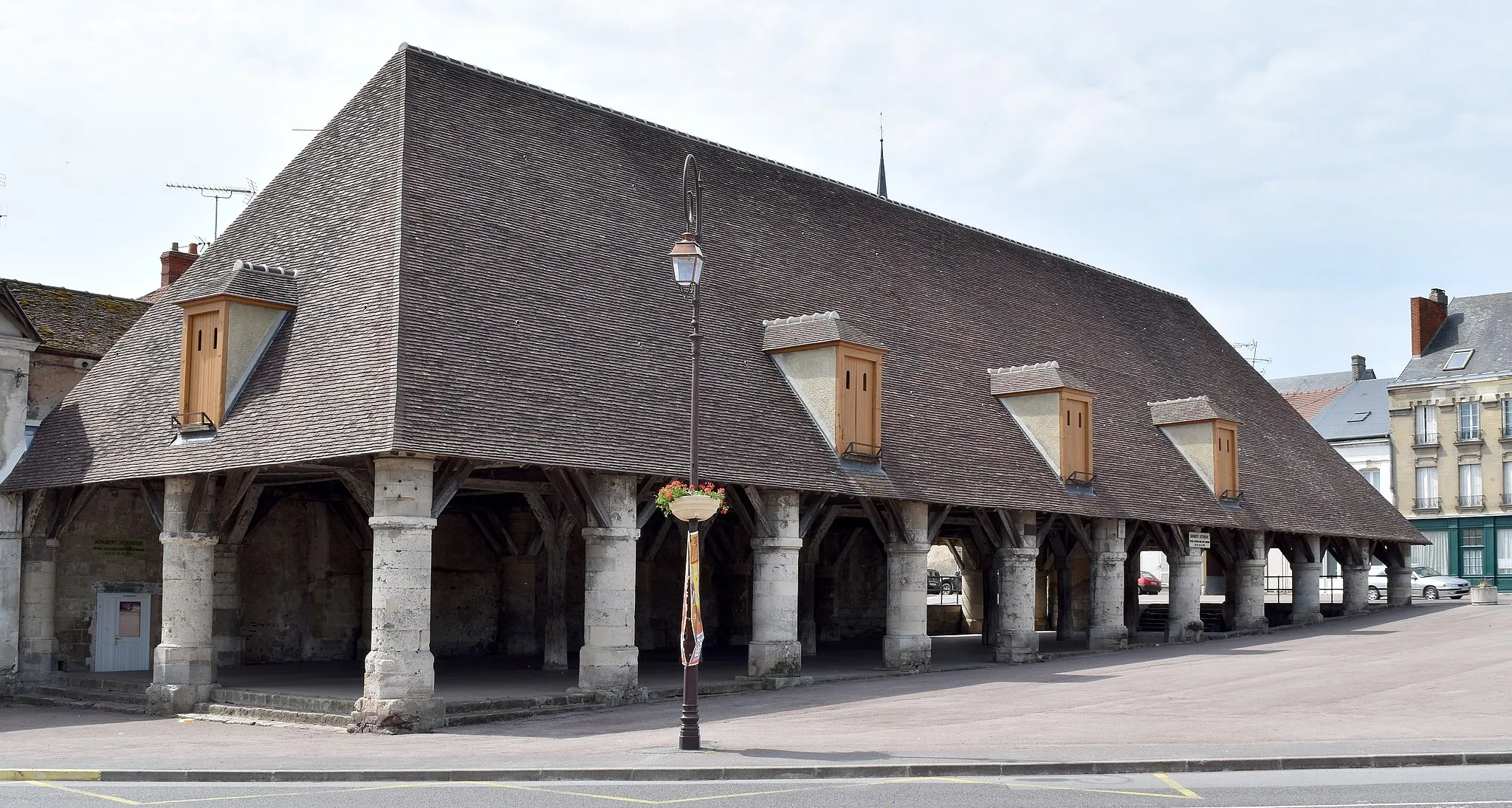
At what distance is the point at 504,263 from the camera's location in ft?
67.0

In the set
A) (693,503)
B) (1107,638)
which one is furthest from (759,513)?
(1107,638)

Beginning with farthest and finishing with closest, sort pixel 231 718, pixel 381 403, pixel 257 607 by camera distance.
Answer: pixel 257 607
pixel 231 718
pixel 381 403

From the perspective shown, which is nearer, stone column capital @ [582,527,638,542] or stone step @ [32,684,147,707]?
stone column capital @ [582,527,638,542]

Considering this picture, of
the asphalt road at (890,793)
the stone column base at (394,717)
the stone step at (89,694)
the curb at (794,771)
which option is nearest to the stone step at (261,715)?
the stone column base at (394,717)

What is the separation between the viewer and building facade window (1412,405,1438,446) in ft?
167

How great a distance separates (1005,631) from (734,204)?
29.7 ft

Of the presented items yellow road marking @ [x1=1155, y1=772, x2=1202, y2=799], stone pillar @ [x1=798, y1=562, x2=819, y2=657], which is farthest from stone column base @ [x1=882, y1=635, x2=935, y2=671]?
yellow road marking @ [x1=1155, y1=772, x2=1202, y2=799]

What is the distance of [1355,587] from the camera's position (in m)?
39.1

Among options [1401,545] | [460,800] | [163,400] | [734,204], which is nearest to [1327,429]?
[1401,545]

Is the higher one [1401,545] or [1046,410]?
[1046,410]

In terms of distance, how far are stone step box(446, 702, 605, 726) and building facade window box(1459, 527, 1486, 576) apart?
41321mm

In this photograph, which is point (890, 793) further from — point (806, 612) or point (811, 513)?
point (806, 612)

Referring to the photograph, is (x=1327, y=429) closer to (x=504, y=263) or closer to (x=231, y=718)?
(x=504, y=263)

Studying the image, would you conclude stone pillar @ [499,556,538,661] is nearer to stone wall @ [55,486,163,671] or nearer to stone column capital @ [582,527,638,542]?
stone wall @ [55,486,163,671]
